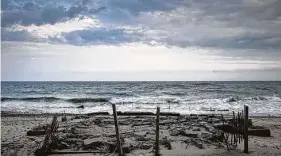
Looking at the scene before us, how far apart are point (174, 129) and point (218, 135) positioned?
2.90 m

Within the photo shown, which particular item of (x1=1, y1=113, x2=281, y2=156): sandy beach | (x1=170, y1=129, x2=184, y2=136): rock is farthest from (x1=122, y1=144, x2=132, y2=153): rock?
(x1=170, y1=129, x2=184, y2=136): rock

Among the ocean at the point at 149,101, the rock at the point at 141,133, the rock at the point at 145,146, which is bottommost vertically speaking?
the ocean at the point at 149,101

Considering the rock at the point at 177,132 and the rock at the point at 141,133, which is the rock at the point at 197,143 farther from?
the rock at the point at 141,133

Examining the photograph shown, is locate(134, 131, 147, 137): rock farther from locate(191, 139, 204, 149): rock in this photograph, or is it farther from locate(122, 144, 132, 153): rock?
locate(191, 139, 204, 149): rock

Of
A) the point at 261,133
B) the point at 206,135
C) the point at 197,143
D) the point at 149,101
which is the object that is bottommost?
the point at 149,101

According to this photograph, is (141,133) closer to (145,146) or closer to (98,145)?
(145,146)

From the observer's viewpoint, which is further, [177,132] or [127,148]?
[177,132]

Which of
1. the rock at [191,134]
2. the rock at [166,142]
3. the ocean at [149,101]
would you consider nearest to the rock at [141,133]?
the rock at [166,142]

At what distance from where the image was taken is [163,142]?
578 inches

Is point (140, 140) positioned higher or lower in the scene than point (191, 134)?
lower

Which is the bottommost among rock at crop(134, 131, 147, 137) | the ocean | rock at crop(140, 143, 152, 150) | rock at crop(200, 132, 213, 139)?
the ocean

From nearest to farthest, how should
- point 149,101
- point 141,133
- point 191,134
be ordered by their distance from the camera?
point 191,134 < point 141,133 < point 149,101

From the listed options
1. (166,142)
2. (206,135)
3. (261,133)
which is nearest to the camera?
(166,142)

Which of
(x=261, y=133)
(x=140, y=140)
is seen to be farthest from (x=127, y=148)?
(x=261, y=133)
